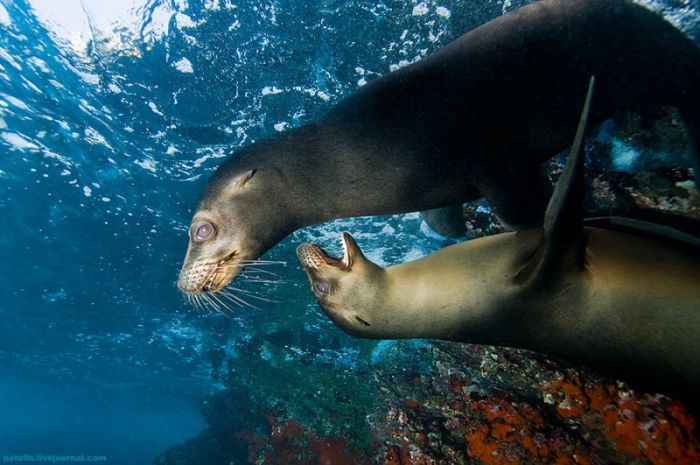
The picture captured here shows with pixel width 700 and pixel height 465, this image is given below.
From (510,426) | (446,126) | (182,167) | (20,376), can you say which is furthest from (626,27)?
(20,376)

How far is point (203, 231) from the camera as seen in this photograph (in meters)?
2.63

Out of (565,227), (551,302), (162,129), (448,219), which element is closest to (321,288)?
(551,302)

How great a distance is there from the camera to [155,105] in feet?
23.6

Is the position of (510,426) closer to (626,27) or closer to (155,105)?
(626,27)

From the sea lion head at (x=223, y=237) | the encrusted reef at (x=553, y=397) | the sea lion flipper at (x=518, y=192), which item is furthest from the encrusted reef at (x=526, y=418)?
the sea lion head at (x=223, y=237)

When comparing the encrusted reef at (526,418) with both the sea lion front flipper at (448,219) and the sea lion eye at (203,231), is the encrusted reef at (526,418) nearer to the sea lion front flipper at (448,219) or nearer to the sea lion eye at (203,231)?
the sea lion front flipper at (448,219)

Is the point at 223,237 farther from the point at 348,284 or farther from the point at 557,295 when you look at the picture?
the point at 557,295

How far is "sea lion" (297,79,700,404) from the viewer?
1725 mm

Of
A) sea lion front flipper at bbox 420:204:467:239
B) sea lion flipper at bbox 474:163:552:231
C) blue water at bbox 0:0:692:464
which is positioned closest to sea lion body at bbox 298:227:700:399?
sea lion flipper at bbox 474:163:552:231

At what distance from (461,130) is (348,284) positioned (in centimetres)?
122

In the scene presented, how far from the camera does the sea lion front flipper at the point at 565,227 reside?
55.0 inches

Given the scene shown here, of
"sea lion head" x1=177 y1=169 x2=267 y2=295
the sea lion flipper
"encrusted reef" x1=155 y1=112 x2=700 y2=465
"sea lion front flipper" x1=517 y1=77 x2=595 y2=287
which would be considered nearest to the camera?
"sea lion front flipper" x1=517 y1=77 x2=595 y2=287

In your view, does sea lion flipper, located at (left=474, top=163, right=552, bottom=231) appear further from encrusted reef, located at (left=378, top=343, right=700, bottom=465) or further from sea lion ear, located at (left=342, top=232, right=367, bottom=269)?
encrusted reef, located at (left=378, top=343, right=700, bottom=465)

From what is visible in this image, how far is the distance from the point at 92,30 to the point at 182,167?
3.04m
